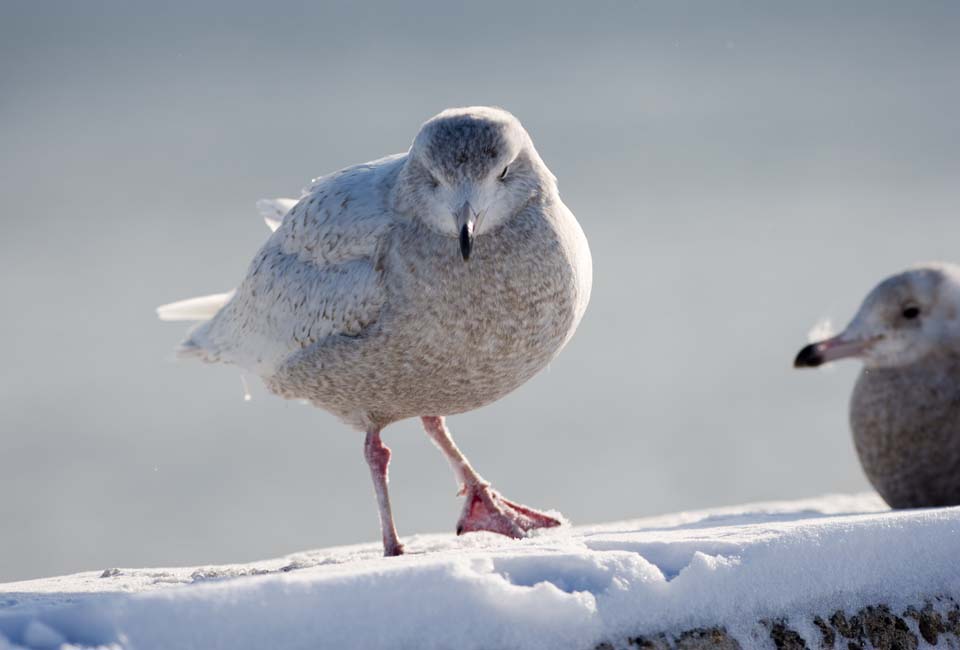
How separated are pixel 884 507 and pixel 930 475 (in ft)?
1.80

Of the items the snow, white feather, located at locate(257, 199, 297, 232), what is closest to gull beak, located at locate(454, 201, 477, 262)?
the snow

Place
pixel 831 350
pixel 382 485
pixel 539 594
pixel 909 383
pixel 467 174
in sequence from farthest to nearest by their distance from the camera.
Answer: pixel 831 350 < pixel 909 383 < pixel 382 485 < pixel 467 174 < pixel 539 594

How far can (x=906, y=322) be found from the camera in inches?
219

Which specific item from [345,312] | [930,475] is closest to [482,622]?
[345,312]

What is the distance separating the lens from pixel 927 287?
5570mm

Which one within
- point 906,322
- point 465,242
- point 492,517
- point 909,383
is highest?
point 465,242

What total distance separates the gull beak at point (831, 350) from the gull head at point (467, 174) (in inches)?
76.4

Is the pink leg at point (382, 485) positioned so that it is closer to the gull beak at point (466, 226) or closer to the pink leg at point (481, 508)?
the pink leg at point (481, 508)

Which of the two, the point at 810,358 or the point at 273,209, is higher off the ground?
the point at 273,209

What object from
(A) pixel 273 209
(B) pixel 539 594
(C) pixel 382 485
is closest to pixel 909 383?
(C) pixel 382 485

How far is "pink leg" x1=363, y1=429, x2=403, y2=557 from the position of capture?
4.58 metres

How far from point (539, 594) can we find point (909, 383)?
310 cm

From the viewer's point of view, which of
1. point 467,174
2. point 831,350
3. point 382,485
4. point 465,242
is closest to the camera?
point 465,242

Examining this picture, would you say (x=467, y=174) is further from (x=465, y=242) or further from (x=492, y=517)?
(x=492, y=517)
